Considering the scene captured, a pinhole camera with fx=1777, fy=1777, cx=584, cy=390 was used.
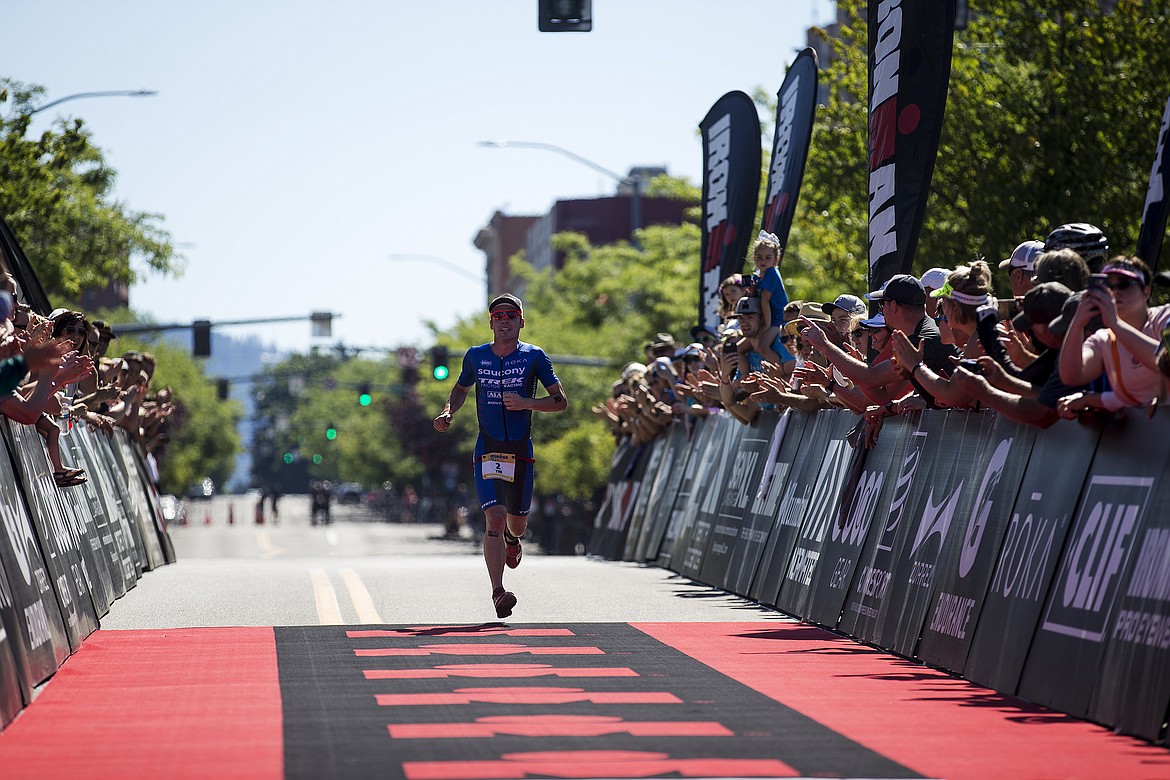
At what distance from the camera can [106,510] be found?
1443 cm

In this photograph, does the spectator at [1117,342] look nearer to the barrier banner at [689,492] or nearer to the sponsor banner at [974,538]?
the sponsor banner at [974,538]

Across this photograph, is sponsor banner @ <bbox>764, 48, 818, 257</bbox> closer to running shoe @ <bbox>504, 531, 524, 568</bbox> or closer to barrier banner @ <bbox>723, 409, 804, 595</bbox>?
barrier banner @ <bbox>723, 409, 804, 595</bbox>

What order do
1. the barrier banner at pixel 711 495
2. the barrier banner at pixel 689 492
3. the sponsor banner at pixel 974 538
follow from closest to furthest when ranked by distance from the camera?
the sponsor banner at pixel 974 538
the barrier banner at pixel 711 495
the barrier banner at pixel 689 492

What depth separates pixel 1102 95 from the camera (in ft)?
83.0

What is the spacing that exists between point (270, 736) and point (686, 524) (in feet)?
33.9

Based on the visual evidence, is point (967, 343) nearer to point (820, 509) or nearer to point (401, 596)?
point (820, 509)

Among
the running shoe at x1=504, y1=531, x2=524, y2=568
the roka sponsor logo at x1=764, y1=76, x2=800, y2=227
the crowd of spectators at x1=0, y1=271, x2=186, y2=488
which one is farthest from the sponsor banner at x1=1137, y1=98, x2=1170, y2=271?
the roka sponsor logo at x1=764, y1=76, x2=800, y2=227

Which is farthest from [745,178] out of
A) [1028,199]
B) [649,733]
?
[649,733]

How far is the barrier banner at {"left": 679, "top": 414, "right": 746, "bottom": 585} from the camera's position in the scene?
15.6m

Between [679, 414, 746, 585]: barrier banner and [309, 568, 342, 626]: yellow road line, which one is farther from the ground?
[679, 414, 746, 585]: barrier banner

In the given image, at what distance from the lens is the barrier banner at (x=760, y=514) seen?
44.1ft

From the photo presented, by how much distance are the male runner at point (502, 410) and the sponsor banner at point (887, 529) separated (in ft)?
7.38

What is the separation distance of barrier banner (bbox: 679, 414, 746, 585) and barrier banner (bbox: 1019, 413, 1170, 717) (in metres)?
7.50

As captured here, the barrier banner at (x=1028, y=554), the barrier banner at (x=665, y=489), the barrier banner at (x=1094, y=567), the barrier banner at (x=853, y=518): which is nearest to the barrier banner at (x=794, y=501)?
the barrier banner at (x=853, y=518)
